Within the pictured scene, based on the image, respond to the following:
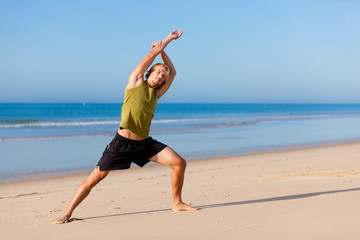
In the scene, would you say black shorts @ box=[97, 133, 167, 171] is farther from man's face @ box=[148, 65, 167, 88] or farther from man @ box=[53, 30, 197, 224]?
man's face @ box=[148, 65, 167, 88]

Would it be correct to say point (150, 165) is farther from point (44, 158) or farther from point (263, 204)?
point (263, 204)

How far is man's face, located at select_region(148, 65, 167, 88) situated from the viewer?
4.75 metres

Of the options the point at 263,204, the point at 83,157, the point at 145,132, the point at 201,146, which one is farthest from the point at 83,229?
the point at 201,146

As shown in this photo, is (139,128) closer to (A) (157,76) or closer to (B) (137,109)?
(B) (137,109)

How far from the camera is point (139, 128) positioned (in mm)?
4695

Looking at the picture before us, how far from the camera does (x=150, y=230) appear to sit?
429 cm

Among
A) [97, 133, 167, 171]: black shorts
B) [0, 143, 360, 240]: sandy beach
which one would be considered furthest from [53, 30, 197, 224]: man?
[0, 143, 360, 240]: sandy beach

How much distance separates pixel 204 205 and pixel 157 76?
185 centimetres

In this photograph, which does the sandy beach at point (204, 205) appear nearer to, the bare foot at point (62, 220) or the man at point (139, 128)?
the bare foot at point (62, 220)

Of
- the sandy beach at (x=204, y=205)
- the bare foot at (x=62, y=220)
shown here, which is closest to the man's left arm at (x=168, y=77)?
the sandy beach at (x=204, y=205)

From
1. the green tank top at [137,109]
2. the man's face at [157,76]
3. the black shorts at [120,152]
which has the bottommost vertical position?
the black shorts at [120,152]

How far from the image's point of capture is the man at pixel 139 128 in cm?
464

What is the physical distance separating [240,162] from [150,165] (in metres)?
2.29

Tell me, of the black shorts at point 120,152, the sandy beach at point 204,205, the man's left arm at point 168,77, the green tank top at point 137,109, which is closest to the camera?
the sandy beach at point 204,205
